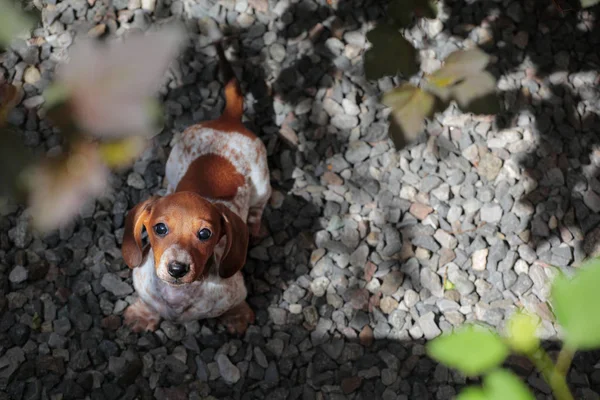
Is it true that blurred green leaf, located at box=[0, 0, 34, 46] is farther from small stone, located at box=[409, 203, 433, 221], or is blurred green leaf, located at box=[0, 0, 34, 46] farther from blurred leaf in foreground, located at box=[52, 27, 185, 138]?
small stone, located at box=[409, 203, 433, 221]

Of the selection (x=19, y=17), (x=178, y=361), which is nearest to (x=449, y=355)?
(x=19, y=17)

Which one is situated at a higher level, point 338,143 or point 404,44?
point 404,44

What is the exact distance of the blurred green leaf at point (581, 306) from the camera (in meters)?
0.56

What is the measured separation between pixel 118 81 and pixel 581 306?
0.56 metres

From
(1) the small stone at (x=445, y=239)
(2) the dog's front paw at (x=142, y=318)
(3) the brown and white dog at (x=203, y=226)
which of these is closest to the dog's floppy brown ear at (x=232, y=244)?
(3) the brown and white dog at (x=203, y=226)

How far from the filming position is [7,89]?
3.07 ft

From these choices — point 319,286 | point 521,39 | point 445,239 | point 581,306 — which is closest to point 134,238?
point 319,286

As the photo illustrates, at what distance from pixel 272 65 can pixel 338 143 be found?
51cm

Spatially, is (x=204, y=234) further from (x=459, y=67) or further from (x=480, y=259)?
(x=480, y=259)

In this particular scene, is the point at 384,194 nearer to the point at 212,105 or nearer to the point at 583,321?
the point at 212,105

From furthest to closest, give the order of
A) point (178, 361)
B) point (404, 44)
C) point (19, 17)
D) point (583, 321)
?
point (178, 361), point (404, 44), point (19, 17), point (583, 321)

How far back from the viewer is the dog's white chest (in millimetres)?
2332

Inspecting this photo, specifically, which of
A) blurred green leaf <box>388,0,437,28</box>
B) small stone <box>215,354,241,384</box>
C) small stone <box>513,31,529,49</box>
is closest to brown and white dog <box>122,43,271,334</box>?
small stone <box>215,354,241,384</box>

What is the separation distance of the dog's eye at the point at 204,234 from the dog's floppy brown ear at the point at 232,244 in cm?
13
